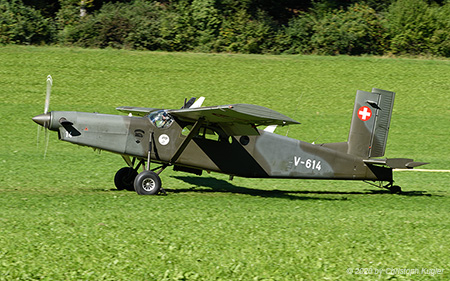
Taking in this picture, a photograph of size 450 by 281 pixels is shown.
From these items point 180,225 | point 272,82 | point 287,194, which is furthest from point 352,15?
point 180,225

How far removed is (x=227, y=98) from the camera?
102 feet

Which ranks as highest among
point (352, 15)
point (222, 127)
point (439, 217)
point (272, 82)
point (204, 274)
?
point (352, 15)

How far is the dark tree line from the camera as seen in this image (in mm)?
40312

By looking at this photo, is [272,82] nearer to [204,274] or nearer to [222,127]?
[222,127]

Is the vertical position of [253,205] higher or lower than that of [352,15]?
lower

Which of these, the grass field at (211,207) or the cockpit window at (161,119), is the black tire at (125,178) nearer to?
the grass field at (211,207)

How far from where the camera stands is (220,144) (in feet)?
51.6

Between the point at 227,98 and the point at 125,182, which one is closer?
the point at 125,182

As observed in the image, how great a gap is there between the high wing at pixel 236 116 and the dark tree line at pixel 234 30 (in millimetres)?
26674

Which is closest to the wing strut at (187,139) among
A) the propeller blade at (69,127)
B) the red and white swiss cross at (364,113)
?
the propeller blade at (69,127)

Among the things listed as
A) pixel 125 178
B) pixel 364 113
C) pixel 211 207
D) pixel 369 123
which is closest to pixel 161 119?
pixel 125 178

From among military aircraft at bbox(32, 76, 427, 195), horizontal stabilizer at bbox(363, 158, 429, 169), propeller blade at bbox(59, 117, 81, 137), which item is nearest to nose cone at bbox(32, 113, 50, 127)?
military aircraft at bbox(32, 76, 427, 195)

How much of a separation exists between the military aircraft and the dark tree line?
79.3 feet

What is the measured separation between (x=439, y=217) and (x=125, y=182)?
26.6 feet
